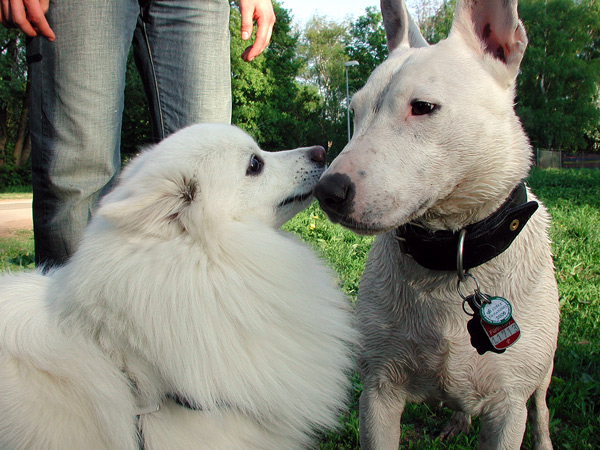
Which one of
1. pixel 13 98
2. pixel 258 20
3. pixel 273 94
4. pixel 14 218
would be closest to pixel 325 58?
pixel 273 94

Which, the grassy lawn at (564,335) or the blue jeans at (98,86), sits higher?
the blue jeans at (98,86)

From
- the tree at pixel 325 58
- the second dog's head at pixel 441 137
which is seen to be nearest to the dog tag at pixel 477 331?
the second dog's head at pixel 441 137

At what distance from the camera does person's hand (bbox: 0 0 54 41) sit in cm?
199

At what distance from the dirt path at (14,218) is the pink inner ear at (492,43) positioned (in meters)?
7.95

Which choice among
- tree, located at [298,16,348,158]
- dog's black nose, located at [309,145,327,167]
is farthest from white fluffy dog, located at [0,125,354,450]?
tree, located at [298,16,348,158]

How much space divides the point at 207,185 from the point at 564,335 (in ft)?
8.94

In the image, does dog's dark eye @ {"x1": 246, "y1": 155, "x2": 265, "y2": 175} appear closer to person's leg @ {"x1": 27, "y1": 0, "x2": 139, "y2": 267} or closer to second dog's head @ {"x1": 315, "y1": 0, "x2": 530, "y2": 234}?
second dog's head @ {"x1": 315, "y1": 0, "x2": 530, "y2": 234}

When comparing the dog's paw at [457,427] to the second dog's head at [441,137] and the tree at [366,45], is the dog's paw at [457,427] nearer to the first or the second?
the second dog's head at [441,137]

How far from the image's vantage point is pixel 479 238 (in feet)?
5.97

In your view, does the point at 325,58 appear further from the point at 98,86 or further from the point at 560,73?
the point at 98,86

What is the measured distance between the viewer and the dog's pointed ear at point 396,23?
7.35ft

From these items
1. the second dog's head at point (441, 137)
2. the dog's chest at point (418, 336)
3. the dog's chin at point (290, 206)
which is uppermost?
the second dog's head at point (441, 137)

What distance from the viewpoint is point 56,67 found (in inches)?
86.4

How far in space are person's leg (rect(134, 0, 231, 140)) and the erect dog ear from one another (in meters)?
1.00
